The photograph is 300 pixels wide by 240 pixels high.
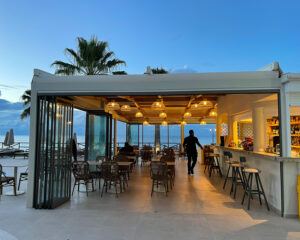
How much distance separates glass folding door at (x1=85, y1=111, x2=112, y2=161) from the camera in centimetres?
903

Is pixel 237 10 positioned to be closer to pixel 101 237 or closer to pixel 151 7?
pixel 151 7

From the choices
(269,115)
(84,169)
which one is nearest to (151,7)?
(269,115)

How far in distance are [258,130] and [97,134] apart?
5639 mm

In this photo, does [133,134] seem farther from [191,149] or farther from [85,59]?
[191,149]

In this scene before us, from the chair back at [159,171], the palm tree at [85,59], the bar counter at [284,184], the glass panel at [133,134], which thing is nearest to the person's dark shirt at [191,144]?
the chair back at [159,171]

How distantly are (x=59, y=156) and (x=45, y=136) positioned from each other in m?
0.56

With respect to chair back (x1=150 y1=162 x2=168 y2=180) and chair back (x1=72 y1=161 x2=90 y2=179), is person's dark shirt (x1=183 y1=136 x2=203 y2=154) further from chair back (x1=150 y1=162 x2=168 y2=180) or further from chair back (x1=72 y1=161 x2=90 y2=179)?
A: chair back (x1=72 y1=161 x2=90 y2=179)

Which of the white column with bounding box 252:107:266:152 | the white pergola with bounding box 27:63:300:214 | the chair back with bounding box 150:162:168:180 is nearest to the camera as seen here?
the white pergola with bounding box 27:63:300:214

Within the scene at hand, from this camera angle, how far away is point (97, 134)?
923 cm

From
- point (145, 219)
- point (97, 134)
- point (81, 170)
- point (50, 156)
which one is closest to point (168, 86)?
point (145, 219)

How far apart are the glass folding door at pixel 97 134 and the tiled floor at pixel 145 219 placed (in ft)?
11.0

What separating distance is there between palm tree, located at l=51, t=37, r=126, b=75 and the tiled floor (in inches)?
268

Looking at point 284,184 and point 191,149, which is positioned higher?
point 191,149

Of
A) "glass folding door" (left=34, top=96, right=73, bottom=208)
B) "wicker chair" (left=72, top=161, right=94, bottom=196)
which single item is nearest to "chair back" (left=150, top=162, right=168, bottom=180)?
"wicker chair" (left=72, top=161, right=94, bottom=196)
